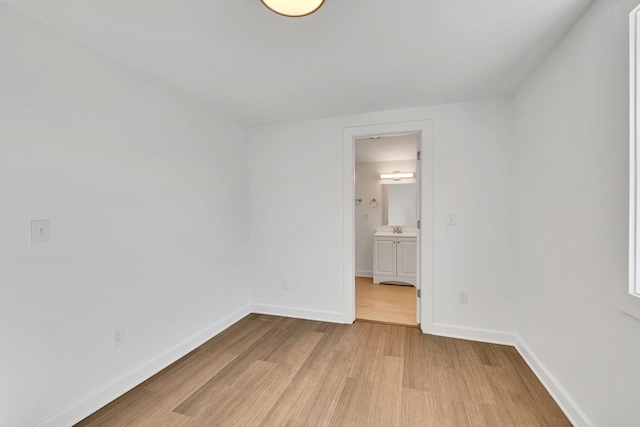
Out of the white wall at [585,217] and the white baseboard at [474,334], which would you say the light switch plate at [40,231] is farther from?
the white baseboard at [474,334]

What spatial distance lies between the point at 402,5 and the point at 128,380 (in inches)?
115

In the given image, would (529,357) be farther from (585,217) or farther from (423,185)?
(423,185)

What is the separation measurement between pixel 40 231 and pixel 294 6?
1791mm

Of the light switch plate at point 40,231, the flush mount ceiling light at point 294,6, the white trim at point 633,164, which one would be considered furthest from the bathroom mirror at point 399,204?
the light switch plate at point 40,231

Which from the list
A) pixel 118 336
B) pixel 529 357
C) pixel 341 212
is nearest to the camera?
pixel 118 336

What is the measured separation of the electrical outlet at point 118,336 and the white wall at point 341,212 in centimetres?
163

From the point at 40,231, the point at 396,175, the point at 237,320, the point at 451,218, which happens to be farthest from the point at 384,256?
the point at 40,231

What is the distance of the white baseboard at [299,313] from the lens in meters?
3.18

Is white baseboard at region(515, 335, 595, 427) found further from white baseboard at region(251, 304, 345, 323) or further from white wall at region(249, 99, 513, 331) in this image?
white baseboard at region(251, 304, 345, 323)

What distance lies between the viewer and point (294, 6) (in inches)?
49.5

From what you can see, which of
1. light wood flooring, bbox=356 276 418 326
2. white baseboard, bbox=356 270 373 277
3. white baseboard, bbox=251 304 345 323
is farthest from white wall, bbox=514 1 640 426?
white baseboard, bbox=356 270 373 277

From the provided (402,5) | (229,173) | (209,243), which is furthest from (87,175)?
(402,5)

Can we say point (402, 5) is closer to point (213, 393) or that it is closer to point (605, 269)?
point (605, 269)

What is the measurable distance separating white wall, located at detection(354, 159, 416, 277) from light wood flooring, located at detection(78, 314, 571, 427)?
106 inches
